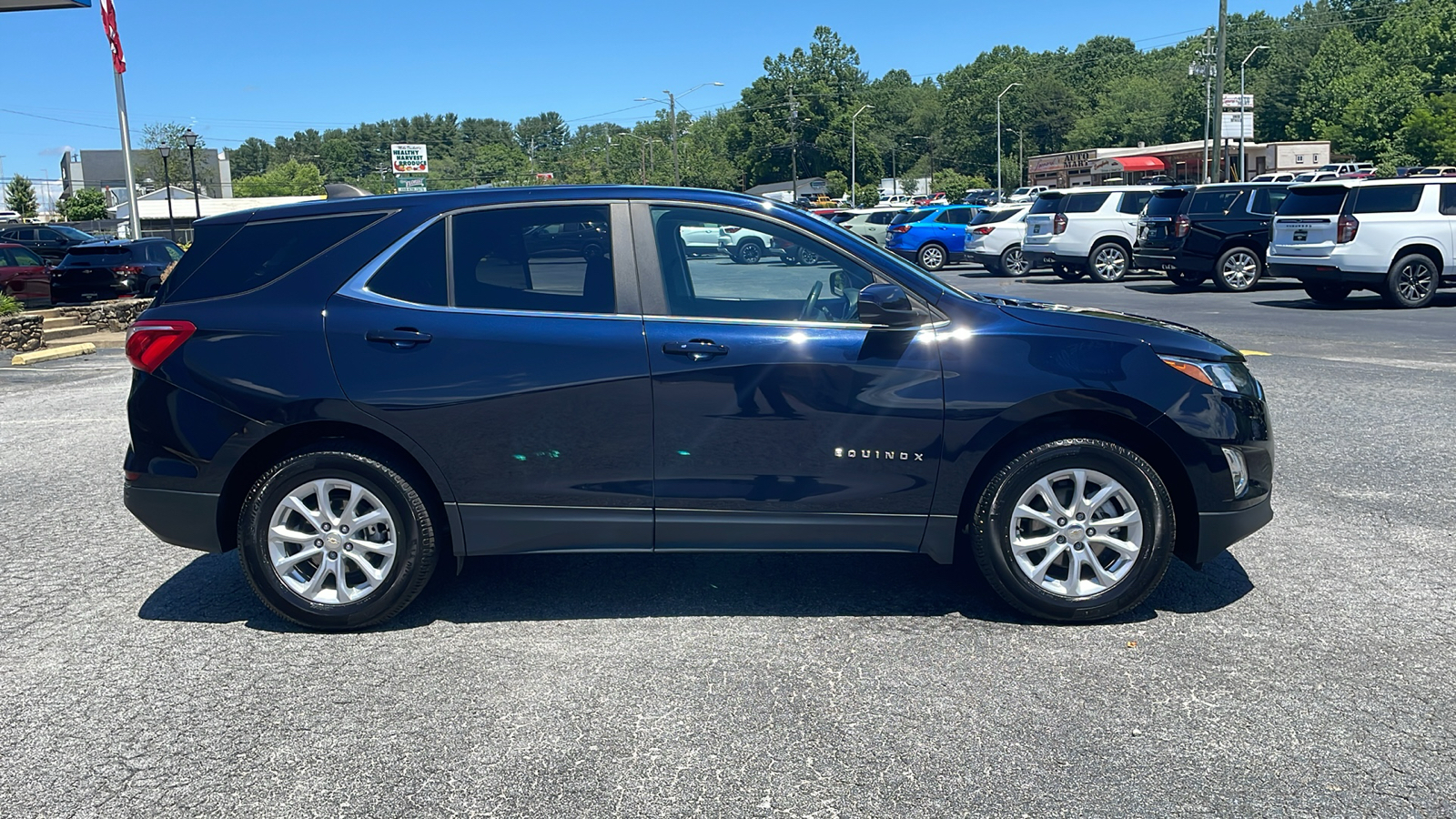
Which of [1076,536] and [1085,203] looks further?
[1085,203]

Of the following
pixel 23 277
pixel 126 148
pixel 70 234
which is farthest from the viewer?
pixel 70 234

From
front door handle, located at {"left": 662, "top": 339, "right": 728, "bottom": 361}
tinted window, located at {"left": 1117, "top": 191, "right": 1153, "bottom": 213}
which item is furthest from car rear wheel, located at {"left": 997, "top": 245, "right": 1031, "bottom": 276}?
front door handle, located at {"left": 662, "top": 339, "right": 728, "bottom": 361}

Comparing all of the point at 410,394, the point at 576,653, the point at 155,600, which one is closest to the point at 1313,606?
the point at 576,653

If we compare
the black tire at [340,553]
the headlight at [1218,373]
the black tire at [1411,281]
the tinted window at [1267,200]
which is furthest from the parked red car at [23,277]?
the black tire at [1411,281]

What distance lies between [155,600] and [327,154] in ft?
522

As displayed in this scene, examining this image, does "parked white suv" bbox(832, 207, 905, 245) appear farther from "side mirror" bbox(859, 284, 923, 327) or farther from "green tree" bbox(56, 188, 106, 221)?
"green tree" bbox(56, 188, 106, 221)

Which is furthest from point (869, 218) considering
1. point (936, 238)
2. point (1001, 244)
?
point (1001, 244)

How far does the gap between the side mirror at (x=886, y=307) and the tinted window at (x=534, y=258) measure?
100 cm

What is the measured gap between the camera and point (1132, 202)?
23.2 meters

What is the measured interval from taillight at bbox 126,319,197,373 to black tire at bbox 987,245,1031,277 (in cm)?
2360

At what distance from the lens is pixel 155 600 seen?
5.05m

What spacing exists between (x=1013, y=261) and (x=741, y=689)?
24.3 meters

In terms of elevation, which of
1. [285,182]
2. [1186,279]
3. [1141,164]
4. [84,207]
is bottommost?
[1186,279]

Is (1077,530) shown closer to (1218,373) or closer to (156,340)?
(1218,373)
